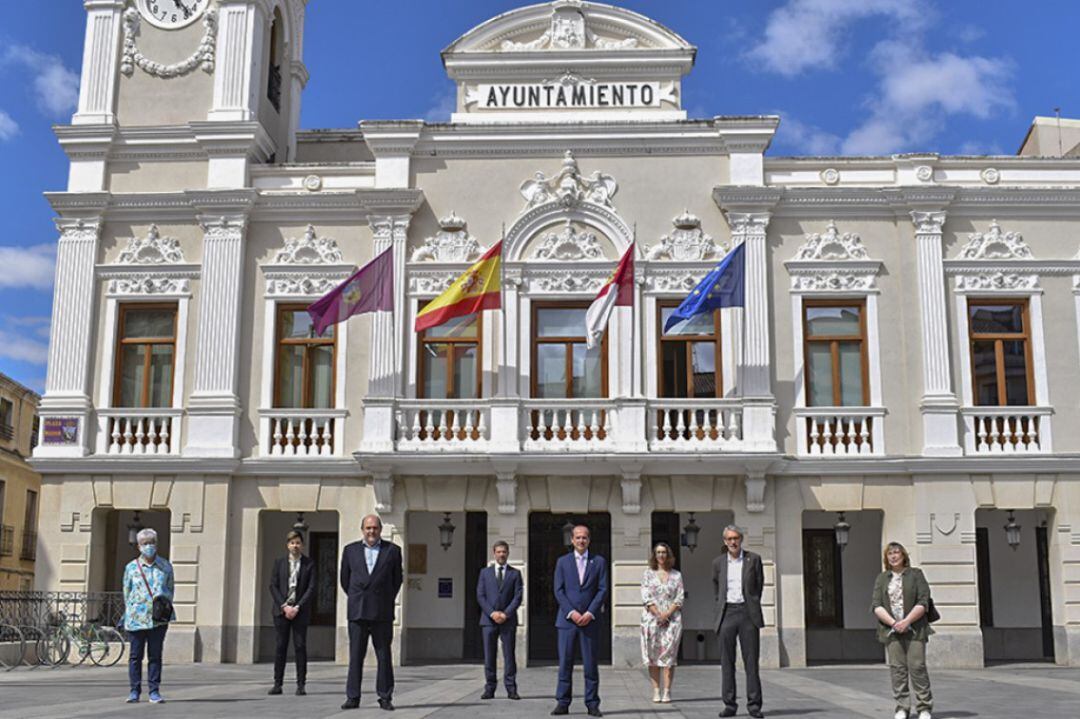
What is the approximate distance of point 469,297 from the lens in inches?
845

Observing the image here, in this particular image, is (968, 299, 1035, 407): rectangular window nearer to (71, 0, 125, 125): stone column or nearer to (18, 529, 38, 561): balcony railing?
(71, 0, 125, 125): stone column

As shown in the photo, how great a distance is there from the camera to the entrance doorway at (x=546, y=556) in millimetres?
23922

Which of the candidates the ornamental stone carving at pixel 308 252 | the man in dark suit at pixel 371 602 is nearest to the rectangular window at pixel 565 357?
the ornamental stone carving at pixel 308 252

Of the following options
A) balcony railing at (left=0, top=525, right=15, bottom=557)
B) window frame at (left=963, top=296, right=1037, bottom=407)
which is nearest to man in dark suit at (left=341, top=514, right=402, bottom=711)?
window frame at (left=963, top=296, right=1037, bottom=407)

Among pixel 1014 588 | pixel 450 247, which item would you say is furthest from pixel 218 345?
pixel 1014 588

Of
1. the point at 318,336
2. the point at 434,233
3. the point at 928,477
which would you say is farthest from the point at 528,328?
the point at 928,477

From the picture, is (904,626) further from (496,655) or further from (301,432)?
(301,432)

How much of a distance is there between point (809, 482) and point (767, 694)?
712 centimetres

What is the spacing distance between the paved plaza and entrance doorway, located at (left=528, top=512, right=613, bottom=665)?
2648 millimetres

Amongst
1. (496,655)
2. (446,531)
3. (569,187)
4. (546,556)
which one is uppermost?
(569,187)

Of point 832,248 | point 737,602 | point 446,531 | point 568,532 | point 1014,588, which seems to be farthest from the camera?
point 1014,588

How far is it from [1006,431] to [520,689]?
10.9 m

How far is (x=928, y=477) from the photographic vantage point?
2205cm

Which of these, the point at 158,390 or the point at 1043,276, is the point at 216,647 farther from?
the point at 1043,276
